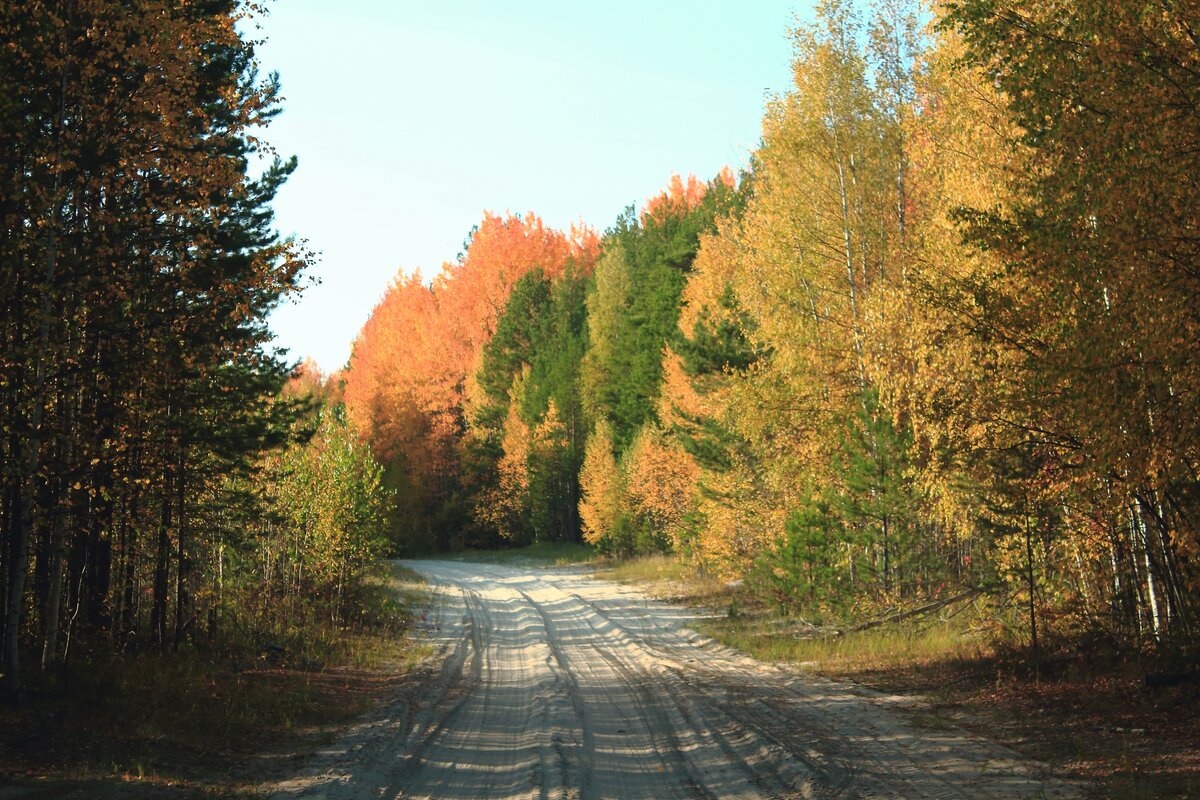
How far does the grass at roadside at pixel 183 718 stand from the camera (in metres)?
8.60

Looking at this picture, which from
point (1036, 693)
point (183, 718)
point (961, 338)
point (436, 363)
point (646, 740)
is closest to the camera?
point (646, 740)

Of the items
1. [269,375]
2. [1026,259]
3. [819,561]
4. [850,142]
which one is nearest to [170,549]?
[269,375]

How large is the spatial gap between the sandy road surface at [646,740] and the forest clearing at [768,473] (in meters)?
0.08

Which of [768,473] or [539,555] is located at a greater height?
[768,473]

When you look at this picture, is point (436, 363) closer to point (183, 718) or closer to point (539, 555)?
point (539, 555)

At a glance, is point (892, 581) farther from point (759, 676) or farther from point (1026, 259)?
point (1026, 259)

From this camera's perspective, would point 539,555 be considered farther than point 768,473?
Yes

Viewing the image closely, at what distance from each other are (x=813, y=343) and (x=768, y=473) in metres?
3.87

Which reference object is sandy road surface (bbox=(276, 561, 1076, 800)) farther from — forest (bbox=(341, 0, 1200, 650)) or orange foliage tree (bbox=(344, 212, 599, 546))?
orange foliage tree (bbox=(344, 212, 599, 546))

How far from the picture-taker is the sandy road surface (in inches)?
328

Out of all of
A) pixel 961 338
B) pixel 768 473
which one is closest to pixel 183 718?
pixel 961 338

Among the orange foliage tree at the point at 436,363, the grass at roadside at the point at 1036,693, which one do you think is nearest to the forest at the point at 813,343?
the grass at roadside at the point at 1036,693

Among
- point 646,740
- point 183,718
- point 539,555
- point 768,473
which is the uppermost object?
point 768,473

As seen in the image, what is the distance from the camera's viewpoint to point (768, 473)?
77.2ft
